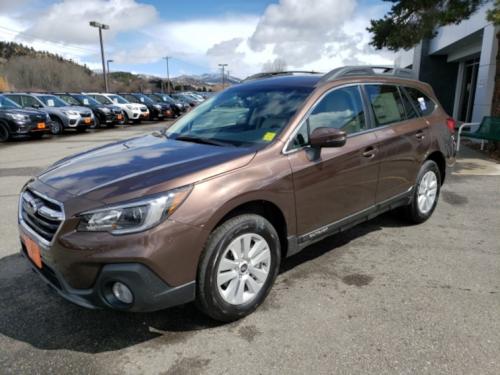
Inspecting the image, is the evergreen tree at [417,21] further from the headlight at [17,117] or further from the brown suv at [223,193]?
the headlight at [17,117]

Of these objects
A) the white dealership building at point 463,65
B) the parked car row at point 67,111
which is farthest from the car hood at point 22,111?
the white dealership building at point 463,65

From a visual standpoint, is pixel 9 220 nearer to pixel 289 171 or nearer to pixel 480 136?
pixel 289 171

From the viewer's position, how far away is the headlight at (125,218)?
246 cm

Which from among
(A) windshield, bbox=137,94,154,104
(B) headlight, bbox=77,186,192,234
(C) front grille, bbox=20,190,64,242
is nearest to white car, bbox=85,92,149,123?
(A) windshield, bbox=137,94,154,104

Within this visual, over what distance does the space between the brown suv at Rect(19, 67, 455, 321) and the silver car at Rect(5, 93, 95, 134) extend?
13.7 metres

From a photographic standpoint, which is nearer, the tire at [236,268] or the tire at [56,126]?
the tire at [236,268]

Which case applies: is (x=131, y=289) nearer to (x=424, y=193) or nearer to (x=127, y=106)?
(x=424, y=193)

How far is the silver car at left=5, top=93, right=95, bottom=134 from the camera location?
15.8 m

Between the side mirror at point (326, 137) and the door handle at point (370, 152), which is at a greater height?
the side mirror at point (326, 137)

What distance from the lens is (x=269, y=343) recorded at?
2.74 meters

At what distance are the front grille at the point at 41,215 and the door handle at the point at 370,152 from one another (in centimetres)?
258

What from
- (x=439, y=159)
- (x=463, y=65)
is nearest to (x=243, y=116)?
(x=439, y=159)

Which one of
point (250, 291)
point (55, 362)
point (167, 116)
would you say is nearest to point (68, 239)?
point (55, 362)

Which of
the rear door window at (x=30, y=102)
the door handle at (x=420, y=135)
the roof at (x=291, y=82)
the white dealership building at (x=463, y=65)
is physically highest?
the white dealership building at (x=463, y=65)
